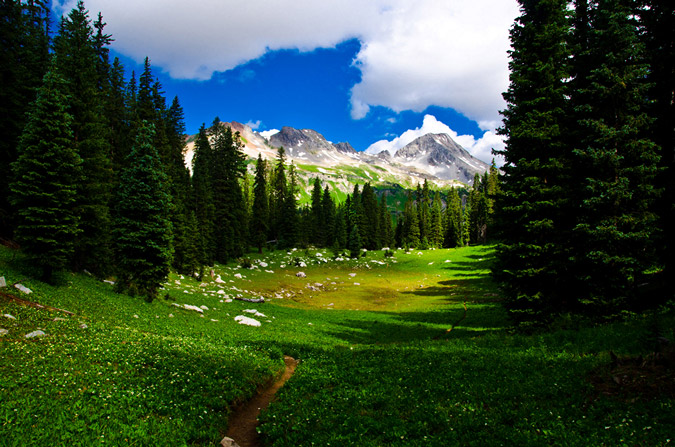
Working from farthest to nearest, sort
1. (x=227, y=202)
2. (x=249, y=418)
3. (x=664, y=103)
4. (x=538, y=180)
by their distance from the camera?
1. (x=227, y=202)
2. (x=538, y=180)
3. (x=664, y=103)
4. (x=249, y=418)

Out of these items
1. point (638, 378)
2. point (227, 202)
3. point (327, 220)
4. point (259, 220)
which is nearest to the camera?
point (638, 378)

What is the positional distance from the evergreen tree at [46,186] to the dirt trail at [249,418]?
15.9 metres

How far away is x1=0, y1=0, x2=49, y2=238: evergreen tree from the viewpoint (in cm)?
2823

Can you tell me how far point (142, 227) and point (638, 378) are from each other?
2787 cm

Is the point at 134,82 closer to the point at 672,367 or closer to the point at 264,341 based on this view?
the point at 264,341

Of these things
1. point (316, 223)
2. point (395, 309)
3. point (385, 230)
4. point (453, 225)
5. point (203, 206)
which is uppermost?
point (203, 206)

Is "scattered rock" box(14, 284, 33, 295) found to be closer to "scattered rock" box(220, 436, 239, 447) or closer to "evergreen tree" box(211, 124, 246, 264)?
"scattered rock" box(220, 436, 239, 447)

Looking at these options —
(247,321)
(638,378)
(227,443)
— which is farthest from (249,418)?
(247,321)

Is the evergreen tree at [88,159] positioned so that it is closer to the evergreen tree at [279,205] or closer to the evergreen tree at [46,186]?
the evergreen tree at [46,186]

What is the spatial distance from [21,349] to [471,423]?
554 inches

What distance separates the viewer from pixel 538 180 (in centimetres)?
1847

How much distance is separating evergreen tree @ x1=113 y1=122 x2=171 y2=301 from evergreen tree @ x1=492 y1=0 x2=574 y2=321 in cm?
2454

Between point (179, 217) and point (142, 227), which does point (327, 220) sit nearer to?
point (179, 217)

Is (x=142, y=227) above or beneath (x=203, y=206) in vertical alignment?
beneath
